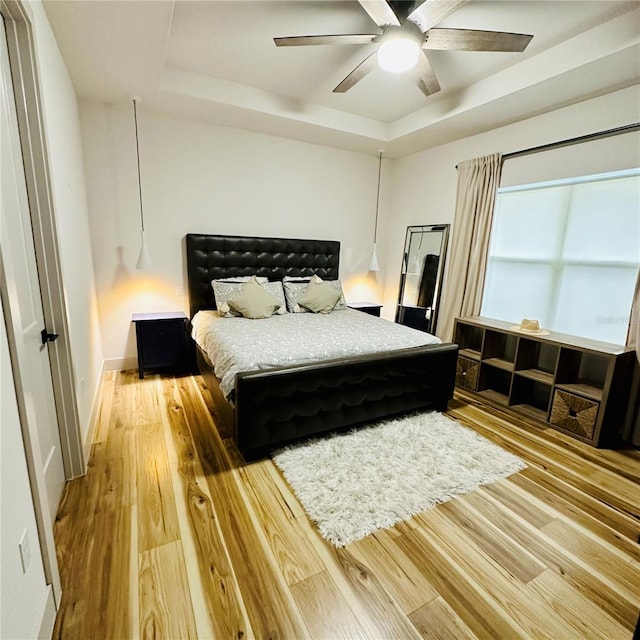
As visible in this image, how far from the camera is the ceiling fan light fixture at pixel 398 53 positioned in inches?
81.6

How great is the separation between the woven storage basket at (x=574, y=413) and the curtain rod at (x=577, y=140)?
207 centimetres

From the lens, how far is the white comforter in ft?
7.79

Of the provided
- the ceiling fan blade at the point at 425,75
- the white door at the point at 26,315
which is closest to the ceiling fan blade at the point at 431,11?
the ceiling fan blade at the point at 425,75

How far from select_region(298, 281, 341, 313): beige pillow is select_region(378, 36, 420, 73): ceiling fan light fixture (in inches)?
88.7

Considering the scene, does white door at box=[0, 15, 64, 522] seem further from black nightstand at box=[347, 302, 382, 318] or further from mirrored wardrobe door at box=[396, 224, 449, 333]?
mirrored wardrobe door at box=[396, 224, 449, 333]

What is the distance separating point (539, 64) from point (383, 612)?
364 centimetres

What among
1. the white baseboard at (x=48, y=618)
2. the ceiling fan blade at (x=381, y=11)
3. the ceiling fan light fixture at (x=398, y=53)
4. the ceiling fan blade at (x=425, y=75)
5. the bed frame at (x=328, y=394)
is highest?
the ceiling fan blade at (x=381, y=11)

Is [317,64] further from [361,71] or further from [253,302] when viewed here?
[253,302]

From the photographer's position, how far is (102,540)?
1638 mm

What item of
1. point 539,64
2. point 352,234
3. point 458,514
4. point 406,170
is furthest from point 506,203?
point 458,514

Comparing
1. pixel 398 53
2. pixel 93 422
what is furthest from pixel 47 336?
pixel 398 53

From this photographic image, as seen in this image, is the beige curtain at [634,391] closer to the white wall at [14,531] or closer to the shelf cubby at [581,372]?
the shelf cubby at [581,372]

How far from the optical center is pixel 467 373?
11.6 feet

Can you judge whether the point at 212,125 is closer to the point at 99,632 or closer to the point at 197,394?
the point at 197,394
